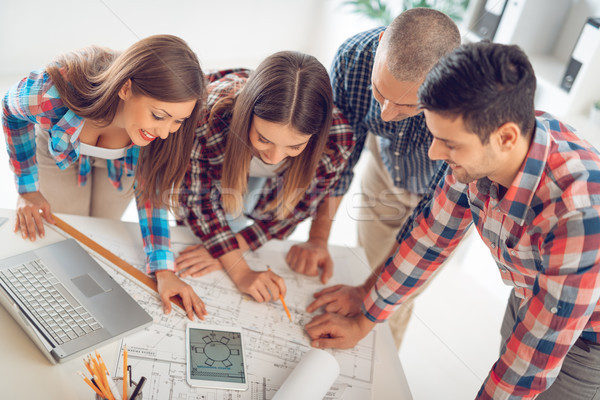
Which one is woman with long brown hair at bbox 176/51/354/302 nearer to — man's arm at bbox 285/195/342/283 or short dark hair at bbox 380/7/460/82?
man's arm at bbox 285/195/342/283

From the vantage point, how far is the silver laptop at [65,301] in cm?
99

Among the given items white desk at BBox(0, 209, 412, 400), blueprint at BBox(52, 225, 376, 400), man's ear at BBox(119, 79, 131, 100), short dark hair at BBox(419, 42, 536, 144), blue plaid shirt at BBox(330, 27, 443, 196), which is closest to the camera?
short dark hair at BBox(419, 42, 536, 144)

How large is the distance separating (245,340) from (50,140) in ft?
2.22

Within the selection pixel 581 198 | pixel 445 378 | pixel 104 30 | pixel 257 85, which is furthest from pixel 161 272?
pixel 445 378

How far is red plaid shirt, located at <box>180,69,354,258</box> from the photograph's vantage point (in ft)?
4.40

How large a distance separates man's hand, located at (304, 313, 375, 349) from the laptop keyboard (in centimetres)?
46

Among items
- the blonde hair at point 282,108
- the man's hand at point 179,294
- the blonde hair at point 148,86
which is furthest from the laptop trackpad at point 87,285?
the blonde hair at point 282,108

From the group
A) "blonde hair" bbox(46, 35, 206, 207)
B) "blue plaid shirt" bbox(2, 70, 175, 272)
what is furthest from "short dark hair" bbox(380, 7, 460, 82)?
"blue plaid shirt" bbox(2, 70, 175, 272)

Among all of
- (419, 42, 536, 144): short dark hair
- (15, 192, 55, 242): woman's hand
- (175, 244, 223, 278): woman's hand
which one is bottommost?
(175, 244, 223, 278): woman's hand

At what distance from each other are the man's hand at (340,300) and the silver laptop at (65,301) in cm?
40

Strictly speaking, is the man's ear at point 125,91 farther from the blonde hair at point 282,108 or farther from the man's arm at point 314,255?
the man's arm at point 314,255

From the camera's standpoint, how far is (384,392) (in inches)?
44.4

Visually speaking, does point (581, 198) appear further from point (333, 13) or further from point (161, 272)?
point (333, 13)

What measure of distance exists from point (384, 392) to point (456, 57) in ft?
2.27
